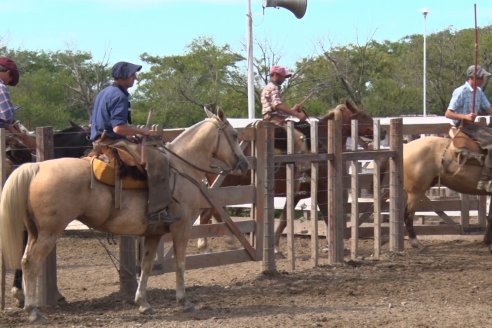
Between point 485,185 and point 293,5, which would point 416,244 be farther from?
point 293,5

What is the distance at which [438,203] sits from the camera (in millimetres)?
15594

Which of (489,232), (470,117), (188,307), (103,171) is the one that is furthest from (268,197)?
(489,232)

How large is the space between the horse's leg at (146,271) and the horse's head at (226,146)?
1.08m

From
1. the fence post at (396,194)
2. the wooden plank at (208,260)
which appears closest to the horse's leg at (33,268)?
the wooden plank at (208,260)

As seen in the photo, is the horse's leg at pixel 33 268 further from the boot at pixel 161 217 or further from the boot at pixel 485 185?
the boot at pixel 485 185

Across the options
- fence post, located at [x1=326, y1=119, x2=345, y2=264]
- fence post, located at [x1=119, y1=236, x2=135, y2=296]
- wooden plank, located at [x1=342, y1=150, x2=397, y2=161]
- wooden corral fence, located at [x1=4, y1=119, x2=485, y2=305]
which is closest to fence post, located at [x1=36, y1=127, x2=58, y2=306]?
wooden corral fence, located at [x1=4, y1=119, x2=485, y2=305]

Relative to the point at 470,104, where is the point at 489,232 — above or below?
below

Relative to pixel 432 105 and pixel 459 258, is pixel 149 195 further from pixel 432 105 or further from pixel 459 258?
pixel 432 105

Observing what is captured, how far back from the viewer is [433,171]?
1482 cm

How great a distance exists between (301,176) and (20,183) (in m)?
5.98

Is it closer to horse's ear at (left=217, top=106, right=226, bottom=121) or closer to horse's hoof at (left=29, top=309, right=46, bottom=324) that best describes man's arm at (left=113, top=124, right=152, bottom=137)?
horse's ear at (left=217, top=106, right=226, bottom=121)

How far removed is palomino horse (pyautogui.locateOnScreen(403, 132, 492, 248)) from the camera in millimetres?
14648

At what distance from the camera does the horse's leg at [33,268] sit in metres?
9.02

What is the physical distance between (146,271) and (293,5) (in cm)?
987
